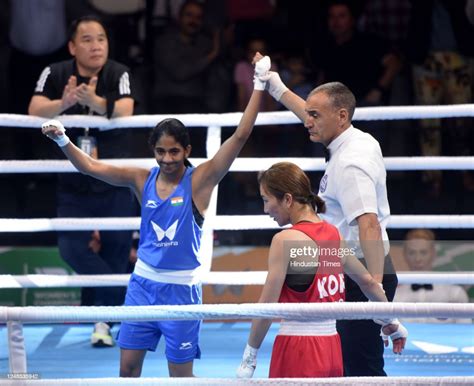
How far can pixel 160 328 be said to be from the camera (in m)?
4.46

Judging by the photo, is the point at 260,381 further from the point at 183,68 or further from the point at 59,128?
the point at 183,68

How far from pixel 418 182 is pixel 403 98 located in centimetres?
65

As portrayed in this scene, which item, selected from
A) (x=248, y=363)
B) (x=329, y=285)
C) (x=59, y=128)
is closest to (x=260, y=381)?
(x=248, y=363)

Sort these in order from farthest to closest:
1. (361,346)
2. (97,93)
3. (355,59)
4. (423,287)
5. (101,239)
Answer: (355,59) → (423,287) → (101,239) → (97,93) → (361,346)

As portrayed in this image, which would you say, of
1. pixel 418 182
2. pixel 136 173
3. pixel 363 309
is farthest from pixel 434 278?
pixel 418 182

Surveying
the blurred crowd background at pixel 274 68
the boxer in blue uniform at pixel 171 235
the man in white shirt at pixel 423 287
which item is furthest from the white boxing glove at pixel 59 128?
the blurred crowd background at pixel 274 68

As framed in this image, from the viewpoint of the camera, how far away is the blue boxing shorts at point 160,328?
441 centimetres

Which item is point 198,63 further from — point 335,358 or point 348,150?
point 335,358

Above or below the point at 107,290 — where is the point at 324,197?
above

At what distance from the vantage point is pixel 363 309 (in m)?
3.30

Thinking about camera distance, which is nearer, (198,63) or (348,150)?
(348,150)

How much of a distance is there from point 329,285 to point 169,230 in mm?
1037

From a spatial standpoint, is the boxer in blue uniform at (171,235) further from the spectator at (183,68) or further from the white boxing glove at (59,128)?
the spectator at (183,68)

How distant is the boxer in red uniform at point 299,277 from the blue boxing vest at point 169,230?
2.77 feet
